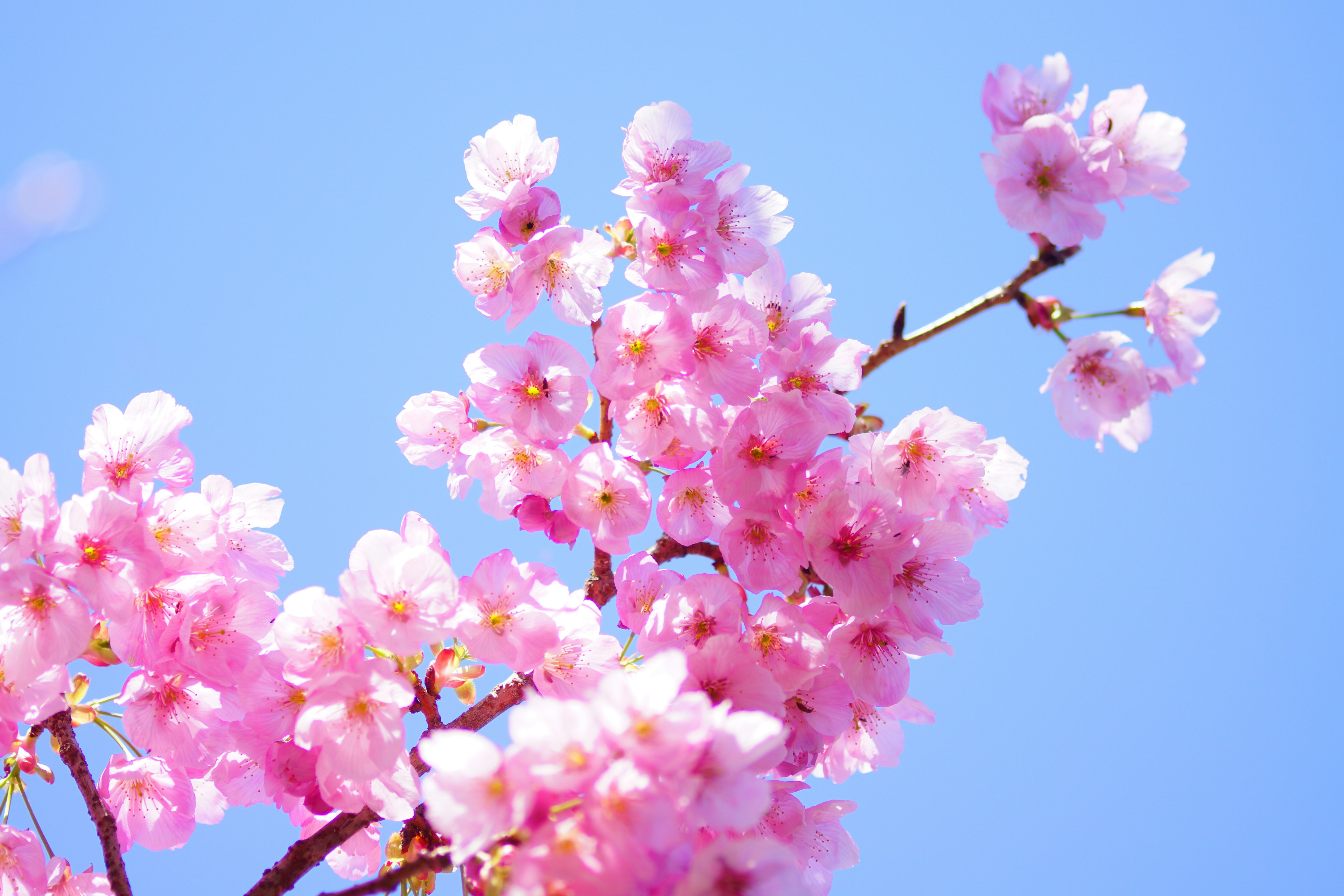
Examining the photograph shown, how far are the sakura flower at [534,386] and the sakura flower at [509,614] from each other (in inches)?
11.1

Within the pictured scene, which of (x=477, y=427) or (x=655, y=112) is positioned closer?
(x=655, y=112)

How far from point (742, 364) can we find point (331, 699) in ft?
2.93

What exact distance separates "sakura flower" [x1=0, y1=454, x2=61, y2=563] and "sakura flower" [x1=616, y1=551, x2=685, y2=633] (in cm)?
88

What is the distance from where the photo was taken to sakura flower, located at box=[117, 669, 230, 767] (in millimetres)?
1506

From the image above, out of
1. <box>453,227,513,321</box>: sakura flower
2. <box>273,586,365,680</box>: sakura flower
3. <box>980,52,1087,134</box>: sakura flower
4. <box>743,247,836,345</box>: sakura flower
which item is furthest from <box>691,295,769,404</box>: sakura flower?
<box>273,586,365,680</box>: sakura flower

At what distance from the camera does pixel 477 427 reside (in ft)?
5.75

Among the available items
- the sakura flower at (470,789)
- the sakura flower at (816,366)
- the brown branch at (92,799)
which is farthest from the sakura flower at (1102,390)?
the brown branch at (92,799)

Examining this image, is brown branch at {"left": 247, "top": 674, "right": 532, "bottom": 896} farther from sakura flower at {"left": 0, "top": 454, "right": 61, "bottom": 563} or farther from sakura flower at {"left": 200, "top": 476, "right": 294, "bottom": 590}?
sakura flower at {"left": 0, "top": 454, "right": 61, "bottom": 563}

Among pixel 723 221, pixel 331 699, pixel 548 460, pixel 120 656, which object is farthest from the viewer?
pixel 723 221

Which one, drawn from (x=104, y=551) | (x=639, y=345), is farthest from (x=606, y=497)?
(x=104, y=551)

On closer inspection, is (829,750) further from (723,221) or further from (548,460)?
(723,221)

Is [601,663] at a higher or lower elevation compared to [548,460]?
lower

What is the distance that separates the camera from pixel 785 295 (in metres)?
1.77

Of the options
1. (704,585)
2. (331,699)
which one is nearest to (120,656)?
(331,699)
